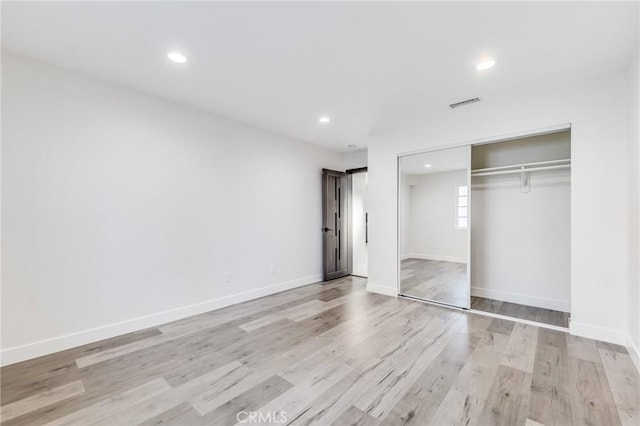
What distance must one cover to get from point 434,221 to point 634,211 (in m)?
2.28

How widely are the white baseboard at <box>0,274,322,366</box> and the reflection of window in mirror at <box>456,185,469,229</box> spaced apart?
3.20m

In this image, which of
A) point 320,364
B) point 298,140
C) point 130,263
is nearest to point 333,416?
point 320,364

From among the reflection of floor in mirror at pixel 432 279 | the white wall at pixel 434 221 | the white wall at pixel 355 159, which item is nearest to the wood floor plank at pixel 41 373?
the reflection of floor in mirror at pixel 432 279

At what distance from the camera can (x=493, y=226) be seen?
13.4 feet

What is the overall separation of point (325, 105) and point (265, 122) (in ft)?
3.60

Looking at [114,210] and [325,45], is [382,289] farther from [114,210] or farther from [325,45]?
[114,210]

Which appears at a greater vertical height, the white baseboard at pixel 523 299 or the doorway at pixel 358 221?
the doorway at pixel 358 221

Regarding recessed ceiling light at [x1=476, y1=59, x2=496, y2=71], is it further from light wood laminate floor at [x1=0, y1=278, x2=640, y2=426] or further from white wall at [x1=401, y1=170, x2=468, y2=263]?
light wood laminate floor at [x1=0, y1=278, x2=640, y2=426]

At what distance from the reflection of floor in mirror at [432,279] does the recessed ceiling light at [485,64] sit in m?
2.67

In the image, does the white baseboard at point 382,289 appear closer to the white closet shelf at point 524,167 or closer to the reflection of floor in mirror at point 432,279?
the reflection of floor in mirror at point 432,279

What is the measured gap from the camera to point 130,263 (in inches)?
118

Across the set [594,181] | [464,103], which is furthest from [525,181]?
[464,103]

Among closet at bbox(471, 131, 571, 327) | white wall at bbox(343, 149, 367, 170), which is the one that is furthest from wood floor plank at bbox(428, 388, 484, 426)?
white wall at bbox(343, 149, 367, 170)

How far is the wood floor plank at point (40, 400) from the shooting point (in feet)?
5.82
